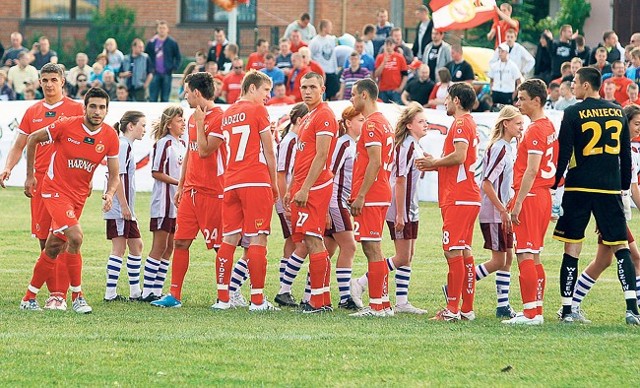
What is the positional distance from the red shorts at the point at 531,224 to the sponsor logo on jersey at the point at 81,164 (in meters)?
3.88

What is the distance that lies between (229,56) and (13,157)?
1702 centimetres

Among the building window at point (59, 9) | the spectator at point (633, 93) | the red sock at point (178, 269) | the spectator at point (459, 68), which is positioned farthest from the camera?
the building window at point (59, 9)

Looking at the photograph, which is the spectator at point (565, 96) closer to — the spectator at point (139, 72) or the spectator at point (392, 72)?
the spectator at point (392, 72)

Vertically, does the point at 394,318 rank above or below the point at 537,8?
below

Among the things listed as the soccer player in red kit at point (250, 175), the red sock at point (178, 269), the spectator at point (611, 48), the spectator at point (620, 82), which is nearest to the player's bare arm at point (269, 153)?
the soccer player in red kit at point (250, 175)

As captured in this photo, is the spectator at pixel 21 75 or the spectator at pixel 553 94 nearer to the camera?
the spectator at pixel 553 94

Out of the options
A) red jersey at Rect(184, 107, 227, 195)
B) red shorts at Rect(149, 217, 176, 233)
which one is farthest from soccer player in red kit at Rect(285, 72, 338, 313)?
red shorts at Rect(149, 217, 176, 233)

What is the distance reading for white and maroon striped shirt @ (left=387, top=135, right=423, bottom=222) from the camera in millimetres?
12195

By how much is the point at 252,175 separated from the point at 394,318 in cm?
183

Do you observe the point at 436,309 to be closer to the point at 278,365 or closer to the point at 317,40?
the point at 278,365

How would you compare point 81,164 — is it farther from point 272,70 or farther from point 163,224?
point 272,70

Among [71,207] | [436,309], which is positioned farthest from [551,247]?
[71,207]

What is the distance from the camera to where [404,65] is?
90.7ft

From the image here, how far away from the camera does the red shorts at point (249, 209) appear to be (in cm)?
1159
